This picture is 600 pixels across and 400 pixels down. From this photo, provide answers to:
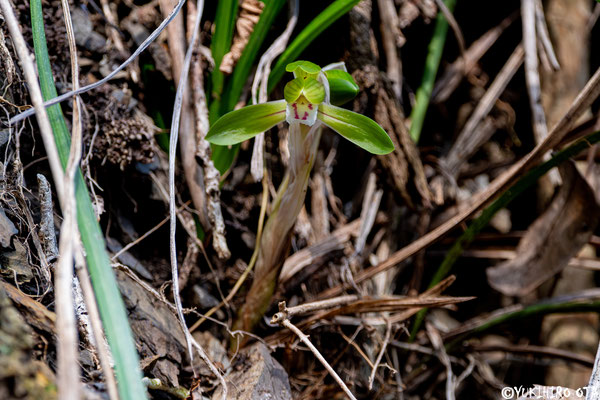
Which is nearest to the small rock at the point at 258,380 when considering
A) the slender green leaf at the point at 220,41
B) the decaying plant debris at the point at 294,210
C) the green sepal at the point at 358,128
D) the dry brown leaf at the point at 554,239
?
the decaying plant debris at the point at 294,210

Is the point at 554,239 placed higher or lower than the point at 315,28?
lower

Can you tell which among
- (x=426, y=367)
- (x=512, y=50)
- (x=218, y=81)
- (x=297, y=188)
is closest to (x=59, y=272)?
(x=297, y=188)

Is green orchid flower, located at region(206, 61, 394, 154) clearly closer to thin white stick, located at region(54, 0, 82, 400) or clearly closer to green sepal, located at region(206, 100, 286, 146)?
green sepal, located at region(206, 100, 286, 146)

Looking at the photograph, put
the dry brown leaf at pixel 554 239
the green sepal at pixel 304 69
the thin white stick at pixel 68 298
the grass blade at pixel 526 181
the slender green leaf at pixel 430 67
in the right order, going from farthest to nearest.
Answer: the slender green leaf at pixel 430 67, the dry brown leaf at pixel 554 239, the grass blade at pixel 526 181, the green sepal at pixel 304 69, the thin white stick at pixel 68 298

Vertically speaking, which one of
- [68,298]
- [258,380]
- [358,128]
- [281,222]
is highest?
[358,128]

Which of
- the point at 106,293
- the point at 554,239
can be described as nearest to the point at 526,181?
the point at 554,239

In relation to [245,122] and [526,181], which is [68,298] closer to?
[245,122]

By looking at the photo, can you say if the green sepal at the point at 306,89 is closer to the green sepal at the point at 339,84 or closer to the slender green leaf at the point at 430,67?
the green sepal at the point at 339,84
